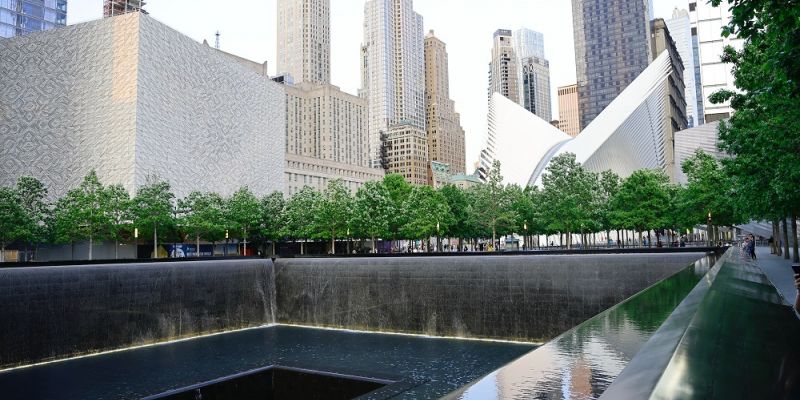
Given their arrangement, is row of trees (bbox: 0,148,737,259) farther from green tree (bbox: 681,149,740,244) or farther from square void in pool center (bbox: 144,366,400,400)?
square void in pool center (bbox: 144,366,400,400)

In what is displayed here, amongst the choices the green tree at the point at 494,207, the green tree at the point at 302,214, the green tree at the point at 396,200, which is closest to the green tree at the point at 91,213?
the green tree at the point at 302,214

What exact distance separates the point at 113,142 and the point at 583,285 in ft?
183

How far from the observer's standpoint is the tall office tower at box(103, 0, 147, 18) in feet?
389

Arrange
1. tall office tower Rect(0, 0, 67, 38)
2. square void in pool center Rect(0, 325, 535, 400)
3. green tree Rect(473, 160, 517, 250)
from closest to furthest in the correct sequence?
1. square void in pool center Rect(0, 325, 535, 400)
2. green tree Rect(473, 160, 517, 250)
3. tall office tower Rect(0, 0, 67, 38)

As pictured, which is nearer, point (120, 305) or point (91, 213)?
point (120, 305)

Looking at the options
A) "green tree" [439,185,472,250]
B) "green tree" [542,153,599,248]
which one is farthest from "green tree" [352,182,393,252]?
"green tree" [542,153,599,248]

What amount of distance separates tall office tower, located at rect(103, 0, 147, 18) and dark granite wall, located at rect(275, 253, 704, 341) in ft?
344

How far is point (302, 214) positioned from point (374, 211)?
9064 mm

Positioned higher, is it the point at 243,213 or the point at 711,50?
the point at 711,50

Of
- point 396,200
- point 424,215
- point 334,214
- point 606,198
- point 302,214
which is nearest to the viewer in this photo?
point 334,214

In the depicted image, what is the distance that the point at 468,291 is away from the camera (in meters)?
24.5

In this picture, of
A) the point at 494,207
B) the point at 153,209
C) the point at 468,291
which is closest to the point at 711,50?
the point at 494,207

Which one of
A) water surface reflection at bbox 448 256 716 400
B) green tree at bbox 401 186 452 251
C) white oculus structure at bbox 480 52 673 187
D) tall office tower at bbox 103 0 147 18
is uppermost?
tall office tower at bbox 103 0 147 18

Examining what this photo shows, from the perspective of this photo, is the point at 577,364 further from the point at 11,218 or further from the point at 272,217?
the point at 272,217
